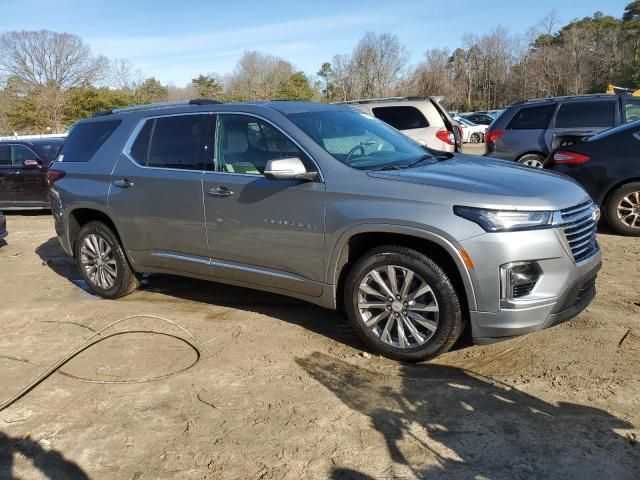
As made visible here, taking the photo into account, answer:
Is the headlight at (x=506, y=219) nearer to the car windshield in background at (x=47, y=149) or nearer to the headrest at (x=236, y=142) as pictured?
the headrest at (x=236, y=142)

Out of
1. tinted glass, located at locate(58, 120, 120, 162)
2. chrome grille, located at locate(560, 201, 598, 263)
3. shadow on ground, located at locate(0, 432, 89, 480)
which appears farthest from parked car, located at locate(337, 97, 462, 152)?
shadow on ground, located at locate(0, 432, 89, 480)

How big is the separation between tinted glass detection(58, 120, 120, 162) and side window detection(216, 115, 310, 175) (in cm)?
151

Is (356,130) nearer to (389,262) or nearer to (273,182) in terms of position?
(273,182)

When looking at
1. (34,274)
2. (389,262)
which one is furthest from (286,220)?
(34,274)

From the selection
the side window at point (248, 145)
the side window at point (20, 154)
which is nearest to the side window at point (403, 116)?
the side window at point (248, 145)

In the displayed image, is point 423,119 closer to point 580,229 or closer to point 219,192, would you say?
point 219,192

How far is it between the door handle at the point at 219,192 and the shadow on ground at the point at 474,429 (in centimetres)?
163

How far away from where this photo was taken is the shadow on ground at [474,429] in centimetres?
274

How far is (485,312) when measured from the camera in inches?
140

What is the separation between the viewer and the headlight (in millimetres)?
3482

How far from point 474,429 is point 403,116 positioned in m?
7.64

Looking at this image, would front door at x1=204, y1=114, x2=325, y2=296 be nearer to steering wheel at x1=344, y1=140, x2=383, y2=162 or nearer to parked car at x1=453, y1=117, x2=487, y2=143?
steering wheel at x1=344, y1=140, x2=383, y2=162

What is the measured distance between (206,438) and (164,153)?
2.82 metres

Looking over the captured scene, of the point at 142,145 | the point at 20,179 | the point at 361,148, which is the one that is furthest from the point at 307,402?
the point at 20,179
